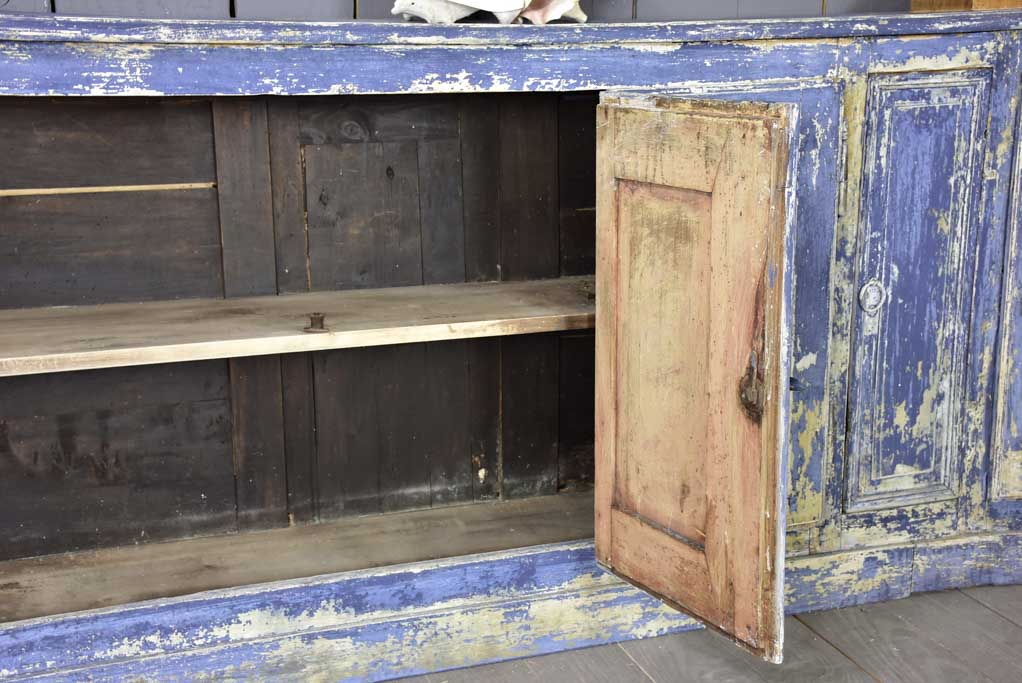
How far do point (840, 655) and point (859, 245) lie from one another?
0.85 metres

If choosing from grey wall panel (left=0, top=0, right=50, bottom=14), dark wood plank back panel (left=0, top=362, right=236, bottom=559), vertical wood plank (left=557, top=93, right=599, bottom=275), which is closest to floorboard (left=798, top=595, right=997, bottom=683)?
vertical wood plank (left=557, top=93, right=599, bottom=275)

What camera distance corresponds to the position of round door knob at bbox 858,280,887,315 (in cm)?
240

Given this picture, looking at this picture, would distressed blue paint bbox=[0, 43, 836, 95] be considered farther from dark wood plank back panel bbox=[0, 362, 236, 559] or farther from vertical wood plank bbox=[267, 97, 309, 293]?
dark wood plank back panel bbox=[0, 362, 236, 559]

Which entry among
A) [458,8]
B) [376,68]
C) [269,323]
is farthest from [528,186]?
[269,323]

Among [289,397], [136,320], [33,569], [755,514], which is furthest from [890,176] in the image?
[33,569]

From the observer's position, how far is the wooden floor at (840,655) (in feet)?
7.48

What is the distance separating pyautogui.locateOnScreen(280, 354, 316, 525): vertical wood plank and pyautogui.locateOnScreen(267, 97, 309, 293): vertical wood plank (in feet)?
0.58

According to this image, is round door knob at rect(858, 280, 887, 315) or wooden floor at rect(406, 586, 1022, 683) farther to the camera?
round door knob at rect(858, 280, 887, 315)

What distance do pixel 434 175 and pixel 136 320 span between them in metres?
0.71

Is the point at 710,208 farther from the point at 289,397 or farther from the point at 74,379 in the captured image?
the point at 74,379

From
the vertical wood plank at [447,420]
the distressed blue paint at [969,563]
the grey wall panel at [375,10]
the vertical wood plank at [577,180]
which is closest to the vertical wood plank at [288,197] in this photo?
the grey wall panel at [375,10]

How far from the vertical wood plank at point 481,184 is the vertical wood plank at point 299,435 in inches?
16.7

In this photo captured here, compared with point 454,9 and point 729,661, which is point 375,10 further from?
point 729,661

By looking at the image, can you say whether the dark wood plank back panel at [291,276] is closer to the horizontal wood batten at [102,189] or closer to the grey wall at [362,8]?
the horizontal wood batten at [102,189]
